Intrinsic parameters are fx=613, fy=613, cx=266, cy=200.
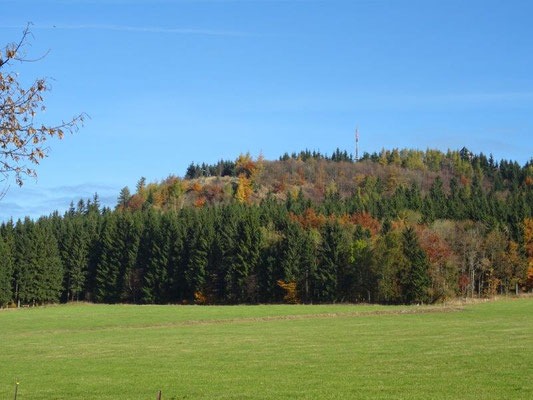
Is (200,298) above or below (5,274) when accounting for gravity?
below

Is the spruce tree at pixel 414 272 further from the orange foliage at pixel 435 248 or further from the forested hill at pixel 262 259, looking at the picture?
the orange foliage at pixel 435 248

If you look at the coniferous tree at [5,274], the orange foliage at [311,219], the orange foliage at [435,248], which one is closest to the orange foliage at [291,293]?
the orange foliage at [435,248]

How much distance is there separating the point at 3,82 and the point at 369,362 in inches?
1078

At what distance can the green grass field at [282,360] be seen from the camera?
2441 cm

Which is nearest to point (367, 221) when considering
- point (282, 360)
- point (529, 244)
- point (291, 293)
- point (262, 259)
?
point (529, 244)

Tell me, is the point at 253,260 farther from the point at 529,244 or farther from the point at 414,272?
the point at 529,244

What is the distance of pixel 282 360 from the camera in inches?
1400

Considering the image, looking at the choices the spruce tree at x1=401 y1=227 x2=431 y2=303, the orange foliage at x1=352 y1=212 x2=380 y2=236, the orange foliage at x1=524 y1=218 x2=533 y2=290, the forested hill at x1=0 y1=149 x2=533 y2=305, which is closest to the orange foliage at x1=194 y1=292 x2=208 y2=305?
the forested hill at x1=0 y1=149 x2=533 y2=305

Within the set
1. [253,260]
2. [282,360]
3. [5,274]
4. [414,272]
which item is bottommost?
[282,360]

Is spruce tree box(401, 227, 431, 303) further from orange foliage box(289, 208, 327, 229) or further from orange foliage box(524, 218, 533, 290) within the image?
orange foliage box(289, 208, 327, 229)

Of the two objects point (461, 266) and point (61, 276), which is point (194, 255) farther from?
point (461, 266)

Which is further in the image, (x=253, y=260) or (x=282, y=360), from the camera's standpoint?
(x=253, y=260)

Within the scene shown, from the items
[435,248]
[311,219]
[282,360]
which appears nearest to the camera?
[282,360]

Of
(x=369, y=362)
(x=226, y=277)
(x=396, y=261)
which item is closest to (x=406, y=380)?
(x=369, y=362)
